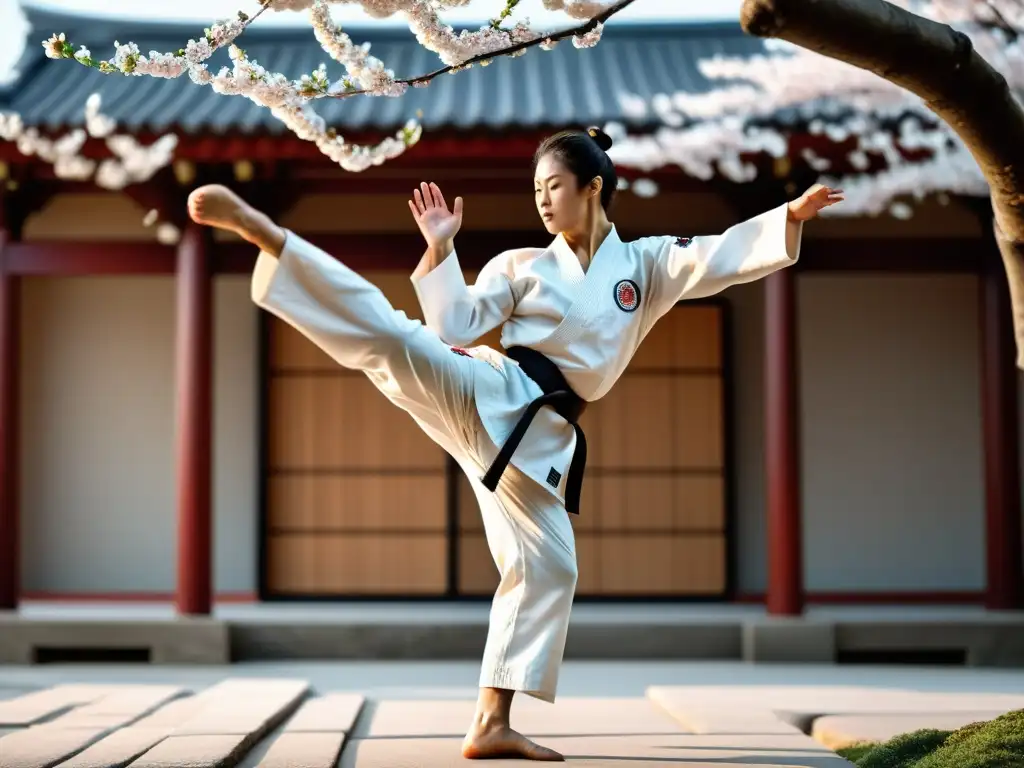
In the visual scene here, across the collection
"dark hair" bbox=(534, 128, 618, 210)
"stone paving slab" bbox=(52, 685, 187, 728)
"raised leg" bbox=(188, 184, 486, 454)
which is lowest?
"stone paving slab" bbox=(52, 685, 187, 728)

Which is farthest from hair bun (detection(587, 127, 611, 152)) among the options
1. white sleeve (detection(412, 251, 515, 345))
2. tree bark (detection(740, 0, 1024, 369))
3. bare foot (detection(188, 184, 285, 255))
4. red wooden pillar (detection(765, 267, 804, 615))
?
red wooden pillar (detection(765, 267, 804, 615))

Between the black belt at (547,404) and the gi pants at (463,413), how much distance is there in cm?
6

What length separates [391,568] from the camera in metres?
8.06

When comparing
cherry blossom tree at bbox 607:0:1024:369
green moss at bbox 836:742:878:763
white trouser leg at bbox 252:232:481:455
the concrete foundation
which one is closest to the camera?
white trouser leg at bbox 252:232:481:455

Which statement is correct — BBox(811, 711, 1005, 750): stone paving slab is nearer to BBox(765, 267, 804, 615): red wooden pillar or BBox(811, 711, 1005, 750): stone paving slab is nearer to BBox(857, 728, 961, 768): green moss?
BBox(857, 728, 961, 768): green moss

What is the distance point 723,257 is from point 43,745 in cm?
227

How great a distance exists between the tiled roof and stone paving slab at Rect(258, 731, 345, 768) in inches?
138

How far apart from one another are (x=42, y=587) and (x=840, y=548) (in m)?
4.96

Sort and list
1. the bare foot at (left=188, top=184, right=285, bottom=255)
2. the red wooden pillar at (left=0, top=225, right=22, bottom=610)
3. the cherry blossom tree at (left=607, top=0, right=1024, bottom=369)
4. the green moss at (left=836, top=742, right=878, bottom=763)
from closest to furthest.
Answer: the bare foot at (left=188, top=184, right=285, bottom=255) < the green moss at (left=836, top=742, right=878, bottom=763) < the cherry blossom tree at (left=607, top=0, right=1024, bottom=369) < the red wooden pillar at (left=0, top=225, right=22, bottom=610)

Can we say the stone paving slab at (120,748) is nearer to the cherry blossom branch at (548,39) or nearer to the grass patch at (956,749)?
the cherry blossom branch at (548,39)

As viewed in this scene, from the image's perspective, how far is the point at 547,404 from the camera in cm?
328

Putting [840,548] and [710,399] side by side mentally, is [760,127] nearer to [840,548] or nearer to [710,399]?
[710,399]

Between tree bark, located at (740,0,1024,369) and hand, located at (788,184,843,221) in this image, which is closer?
tree bark, located at (740,0,1024,369)

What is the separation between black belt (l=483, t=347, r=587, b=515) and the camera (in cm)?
318
